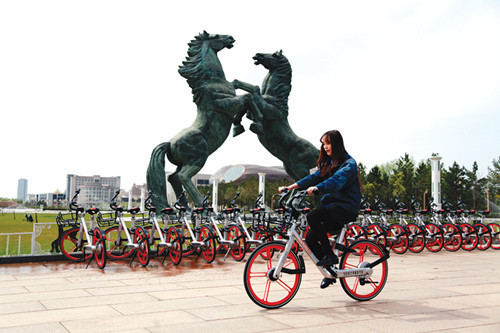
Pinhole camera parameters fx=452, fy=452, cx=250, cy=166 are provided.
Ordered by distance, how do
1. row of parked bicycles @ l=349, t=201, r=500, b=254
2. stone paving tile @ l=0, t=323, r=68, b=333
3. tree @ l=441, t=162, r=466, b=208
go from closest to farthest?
stone paving tile @ l=0, t=323, r=68, b=333, row of parked bicycles @ l=349, t=201, r=500, b=254, tree @ l=441, t=162, r=466, b=208

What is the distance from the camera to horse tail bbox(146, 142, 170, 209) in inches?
486

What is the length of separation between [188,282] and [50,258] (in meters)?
3.19

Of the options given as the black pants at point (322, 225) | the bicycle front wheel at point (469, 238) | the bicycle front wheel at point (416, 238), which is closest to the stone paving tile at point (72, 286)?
the black pants at point (322, 225)

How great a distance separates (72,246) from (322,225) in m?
5.06

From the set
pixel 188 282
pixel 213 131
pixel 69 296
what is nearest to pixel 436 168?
pixel 213 131

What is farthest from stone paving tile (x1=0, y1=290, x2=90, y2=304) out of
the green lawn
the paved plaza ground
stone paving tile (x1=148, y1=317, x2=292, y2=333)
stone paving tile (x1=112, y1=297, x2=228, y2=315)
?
the green lawn

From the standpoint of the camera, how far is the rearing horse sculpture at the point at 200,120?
12.4 metres

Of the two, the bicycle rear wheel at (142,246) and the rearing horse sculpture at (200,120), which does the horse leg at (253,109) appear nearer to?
the rearing horse sculpture at (200,120)

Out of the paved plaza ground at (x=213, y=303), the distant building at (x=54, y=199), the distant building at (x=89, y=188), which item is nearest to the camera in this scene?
the paved plaza ground at (x=213, y=303)

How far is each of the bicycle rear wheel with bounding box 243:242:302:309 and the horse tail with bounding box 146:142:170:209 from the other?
27.0 feet

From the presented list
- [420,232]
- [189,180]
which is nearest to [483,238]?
[420,232]

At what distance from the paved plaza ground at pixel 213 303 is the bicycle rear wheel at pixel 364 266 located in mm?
120

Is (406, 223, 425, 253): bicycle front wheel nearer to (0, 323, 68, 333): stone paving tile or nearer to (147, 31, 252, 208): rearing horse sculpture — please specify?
(147, 31, 252, 208): rearing horse sculpture

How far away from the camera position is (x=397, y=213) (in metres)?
10.8
